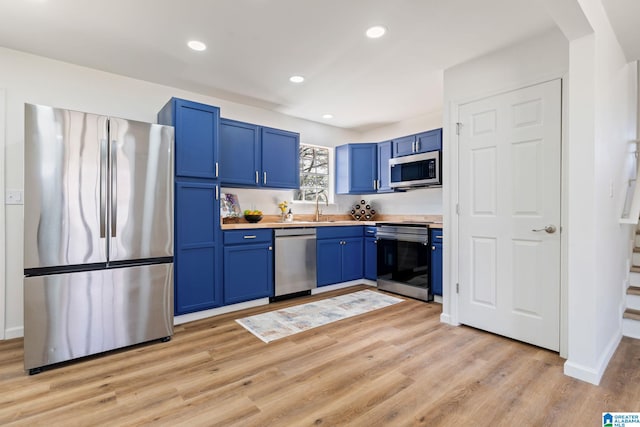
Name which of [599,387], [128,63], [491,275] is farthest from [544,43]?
[128,63]

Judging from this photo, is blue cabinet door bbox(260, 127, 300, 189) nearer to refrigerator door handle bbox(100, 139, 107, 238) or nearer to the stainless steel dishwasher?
the stainless steel dishwasher

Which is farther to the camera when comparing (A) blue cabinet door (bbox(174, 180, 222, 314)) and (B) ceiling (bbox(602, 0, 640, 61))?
(A) blue cabinet door (bbox(174, 180, 222, 314))

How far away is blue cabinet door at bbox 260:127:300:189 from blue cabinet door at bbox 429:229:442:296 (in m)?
1.85

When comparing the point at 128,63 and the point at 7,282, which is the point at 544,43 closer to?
the point at 128,63

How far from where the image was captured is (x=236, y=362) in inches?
89.9

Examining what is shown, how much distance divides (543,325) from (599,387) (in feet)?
1.84

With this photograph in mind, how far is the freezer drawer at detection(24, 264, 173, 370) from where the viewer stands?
2.16 m

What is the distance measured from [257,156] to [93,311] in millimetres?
2274

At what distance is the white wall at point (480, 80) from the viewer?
239 centimetres

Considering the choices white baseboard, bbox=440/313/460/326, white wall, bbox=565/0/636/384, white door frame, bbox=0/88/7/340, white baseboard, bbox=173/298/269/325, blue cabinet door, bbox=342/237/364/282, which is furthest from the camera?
blue cabinet door, bbox=342/237/364/282

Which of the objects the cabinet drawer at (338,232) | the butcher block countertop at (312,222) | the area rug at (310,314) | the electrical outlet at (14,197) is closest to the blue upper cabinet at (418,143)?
the butcher block countertop at (312,222)

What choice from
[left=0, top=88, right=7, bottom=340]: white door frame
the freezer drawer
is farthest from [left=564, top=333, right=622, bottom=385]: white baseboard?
[left=0, top=88, right=7, bottom=340]: white door frame

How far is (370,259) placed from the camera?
456 cm

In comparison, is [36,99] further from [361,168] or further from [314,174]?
[361,168]
